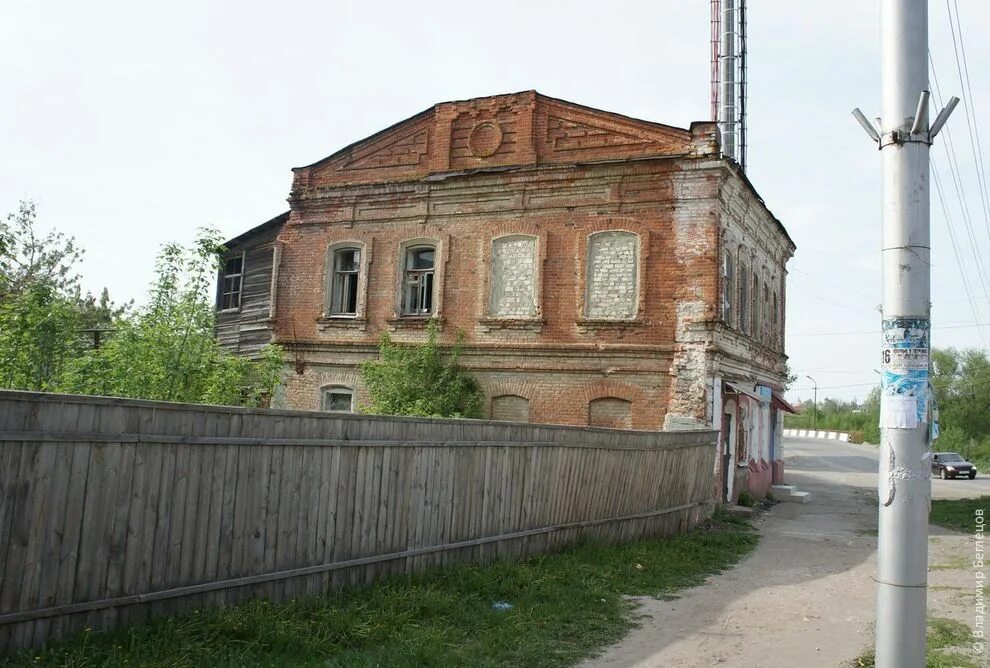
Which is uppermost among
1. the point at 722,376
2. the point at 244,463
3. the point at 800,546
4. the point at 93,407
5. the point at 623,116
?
the point at 623,116

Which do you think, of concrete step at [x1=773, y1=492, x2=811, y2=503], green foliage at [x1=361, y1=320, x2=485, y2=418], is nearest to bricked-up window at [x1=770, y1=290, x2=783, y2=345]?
concrete step at [x1=773, y1=492, x2=811, y2=503]

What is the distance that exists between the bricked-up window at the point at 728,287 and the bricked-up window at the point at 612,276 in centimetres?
201

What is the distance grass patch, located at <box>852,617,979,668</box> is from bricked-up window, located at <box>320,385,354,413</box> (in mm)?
13505

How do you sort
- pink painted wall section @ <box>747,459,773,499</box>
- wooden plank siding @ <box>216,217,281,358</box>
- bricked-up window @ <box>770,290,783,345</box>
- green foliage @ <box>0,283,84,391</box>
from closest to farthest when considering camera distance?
green foliage @ <box>0,283,84,391</box> → pink painted wall section @ <box>747,459,773,499</box> → wooden plank siding @ <box>216,217,281,358</box> → bricked-up window @ <box>770,290,783,345</box>

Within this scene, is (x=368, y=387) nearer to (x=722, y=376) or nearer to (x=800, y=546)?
(x=722, y=376)

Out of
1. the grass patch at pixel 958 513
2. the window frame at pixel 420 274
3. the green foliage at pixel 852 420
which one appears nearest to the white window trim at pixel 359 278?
the window frame at pixel 420 274

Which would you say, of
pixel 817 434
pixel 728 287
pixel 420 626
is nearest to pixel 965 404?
pixel 817 434

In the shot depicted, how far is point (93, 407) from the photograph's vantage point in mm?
5133

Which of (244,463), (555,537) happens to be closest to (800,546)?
(555,537)

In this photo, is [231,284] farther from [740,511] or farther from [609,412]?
[740,511]

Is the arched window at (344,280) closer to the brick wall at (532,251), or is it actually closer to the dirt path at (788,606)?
the brick wall at (532,251)

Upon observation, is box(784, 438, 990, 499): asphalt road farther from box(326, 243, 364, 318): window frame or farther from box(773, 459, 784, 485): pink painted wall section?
box(326, 243, 364, 318): window frame

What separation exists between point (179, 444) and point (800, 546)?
35.2 feet

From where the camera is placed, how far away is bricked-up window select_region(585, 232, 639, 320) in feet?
54.1
